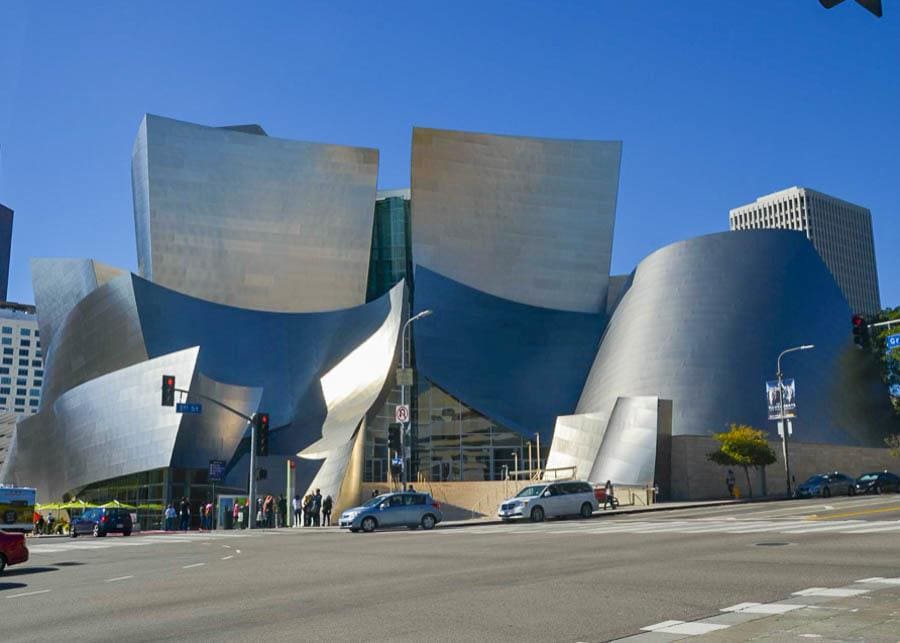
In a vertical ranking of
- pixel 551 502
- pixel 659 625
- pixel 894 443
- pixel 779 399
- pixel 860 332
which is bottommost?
pixel 551 502

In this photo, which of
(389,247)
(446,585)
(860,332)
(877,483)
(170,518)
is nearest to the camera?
(446,585)

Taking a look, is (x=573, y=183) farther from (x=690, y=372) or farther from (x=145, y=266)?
(x=145, y=266)

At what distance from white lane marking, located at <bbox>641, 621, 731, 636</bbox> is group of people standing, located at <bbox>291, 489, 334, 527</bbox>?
103ft

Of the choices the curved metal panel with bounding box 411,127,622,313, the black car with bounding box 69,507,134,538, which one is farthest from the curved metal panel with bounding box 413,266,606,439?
the black car with bounding box 69,507,134,538

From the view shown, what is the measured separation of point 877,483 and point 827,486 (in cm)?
300

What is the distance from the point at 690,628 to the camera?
749cm

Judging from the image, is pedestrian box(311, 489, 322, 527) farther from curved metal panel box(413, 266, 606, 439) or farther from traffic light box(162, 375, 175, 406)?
curved metal panel box(413, 266, 606, 439)

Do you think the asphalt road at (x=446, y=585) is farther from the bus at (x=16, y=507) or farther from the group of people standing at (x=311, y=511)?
the group of people standing at (x=311, y=511)

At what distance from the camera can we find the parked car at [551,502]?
30.1 meters

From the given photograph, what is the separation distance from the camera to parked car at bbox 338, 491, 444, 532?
2825 centimetres

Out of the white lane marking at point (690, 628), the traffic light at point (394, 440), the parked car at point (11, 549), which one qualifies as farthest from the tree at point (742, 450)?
the white lane marking at point (690, 628)

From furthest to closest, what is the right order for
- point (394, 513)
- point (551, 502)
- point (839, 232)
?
point (839, 232) < point (551, 502) < point (394, 513)

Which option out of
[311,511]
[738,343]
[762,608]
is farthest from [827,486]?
[762,608]

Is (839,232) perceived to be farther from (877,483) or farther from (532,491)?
(532,491)
